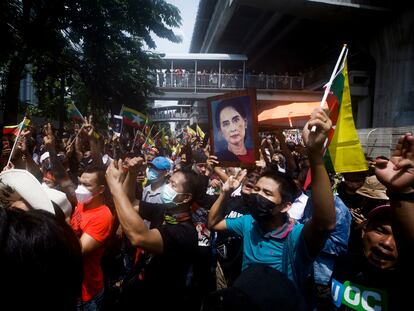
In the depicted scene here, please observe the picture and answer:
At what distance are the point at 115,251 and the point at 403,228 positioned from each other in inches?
111

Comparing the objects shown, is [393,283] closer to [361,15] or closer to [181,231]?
[181,231]

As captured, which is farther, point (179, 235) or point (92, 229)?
point (92, 229)

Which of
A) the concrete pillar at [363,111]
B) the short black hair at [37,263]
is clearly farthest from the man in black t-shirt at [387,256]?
the concrete pillar at [363,111]

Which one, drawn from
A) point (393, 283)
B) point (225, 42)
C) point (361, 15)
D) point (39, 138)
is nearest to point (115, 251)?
point (393, 283)

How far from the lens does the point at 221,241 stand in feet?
11.1

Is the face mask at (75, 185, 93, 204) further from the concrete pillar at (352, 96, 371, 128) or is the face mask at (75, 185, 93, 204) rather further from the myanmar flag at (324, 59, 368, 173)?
the concrete pillar at (352, 96, 371, 128)

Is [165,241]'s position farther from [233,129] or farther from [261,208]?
[233,129]

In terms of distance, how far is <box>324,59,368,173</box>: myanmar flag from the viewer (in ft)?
7.89

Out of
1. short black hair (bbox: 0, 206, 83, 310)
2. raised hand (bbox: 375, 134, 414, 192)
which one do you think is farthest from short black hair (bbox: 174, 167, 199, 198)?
short black hair (bbox: 0, 206, 83, 310)

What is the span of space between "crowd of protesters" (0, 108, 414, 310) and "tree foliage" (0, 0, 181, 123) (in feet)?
30.6

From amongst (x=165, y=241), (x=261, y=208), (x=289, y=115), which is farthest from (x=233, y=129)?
(x=289, y=115)

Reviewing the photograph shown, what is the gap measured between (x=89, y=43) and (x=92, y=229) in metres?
11.9

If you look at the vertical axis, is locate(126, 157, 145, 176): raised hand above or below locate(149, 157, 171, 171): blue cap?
above

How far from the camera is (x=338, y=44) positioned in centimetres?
1959
